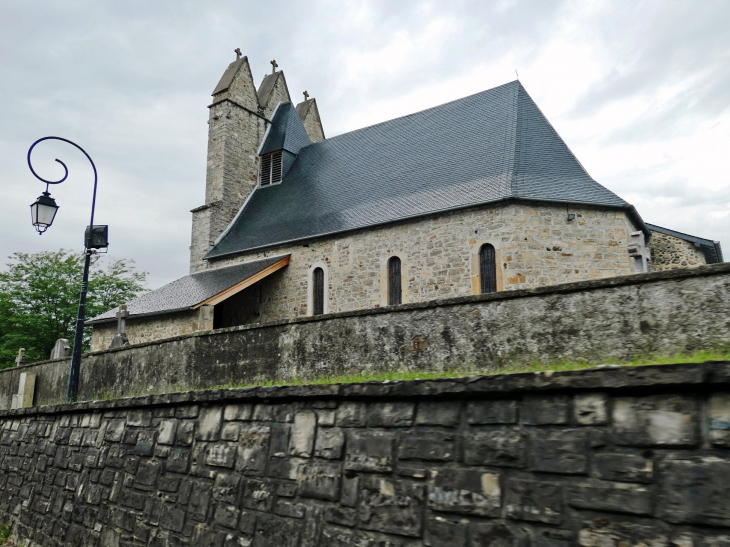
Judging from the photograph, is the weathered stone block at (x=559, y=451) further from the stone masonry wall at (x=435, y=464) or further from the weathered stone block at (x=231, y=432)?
the weathered stone block at (x=231, y=432)

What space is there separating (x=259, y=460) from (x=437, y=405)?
173 cm

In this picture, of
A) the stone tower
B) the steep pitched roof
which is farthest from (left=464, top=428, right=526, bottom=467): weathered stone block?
the steep pitched roof

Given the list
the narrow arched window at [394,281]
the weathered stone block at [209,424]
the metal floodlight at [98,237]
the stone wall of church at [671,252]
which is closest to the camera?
the weathered stone block at [209,424]

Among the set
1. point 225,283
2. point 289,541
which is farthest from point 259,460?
point 225,283

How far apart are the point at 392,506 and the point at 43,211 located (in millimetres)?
7882

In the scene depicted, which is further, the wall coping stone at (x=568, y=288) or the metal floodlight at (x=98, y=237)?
the metal floodlight at (x=98, y=237)

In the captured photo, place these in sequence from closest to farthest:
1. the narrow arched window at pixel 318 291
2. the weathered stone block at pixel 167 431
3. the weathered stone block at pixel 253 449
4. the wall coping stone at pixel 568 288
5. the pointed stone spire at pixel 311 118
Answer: the wall coping stone at pixel 568 288 < the weathered stone block at pixel 253 449 < the weathered stone block at pixel 167 431 < the narrow arched window at pixel 318 291 < the pointed stone spire at pixel 311 118

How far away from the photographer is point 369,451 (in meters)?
3.66

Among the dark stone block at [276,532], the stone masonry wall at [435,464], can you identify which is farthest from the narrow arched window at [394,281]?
the dark stone block at [276,532]

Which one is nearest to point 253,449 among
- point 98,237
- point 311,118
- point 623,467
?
point 623,467

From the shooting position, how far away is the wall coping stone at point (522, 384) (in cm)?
250

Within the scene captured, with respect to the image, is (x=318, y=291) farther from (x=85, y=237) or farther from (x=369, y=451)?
(x=369, y=451)

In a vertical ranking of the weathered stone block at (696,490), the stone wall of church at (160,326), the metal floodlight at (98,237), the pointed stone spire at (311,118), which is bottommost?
the weathered stone block at (696,490)

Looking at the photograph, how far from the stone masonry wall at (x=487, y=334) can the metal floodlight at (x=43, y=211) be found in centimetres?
370
